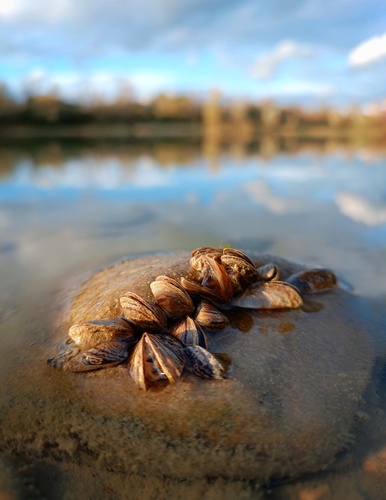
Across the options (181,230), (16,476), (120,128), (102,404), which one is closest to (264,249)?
(181,230)

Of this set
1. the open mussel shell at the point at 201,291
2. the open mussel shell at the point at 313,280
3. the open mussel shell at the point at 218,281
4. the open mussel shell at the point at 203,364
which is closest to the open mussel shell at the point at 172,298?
the open mussel shell at the point at 201,291

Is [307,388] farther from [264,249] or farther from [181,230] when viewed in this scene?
[181,230]

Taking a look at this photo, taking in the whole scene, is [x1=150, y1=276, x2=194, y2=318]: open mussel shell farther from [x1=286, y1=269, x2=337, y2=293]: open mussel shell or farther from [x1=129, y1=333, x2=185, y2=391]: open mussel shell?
[x1=286, y1=269, x2=337, y2=293]: open mussel shell

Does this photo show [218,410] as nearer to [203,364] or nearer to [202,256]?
[203,364]

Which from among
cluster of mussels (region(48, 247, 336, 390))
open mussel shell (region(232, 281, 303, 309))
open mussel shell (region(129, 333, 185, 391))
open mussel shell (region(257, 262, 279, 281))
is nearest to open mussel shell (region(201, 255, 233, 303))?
cluster of mussels (region(48, 247, 336, 390))

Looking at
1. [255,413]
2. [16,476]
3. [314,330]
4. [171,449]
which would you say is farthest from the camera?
[314,330]

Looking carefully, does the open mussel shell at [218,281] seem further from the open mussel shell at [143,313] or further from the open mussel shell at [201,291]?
the open mussel shell at [143,313]
